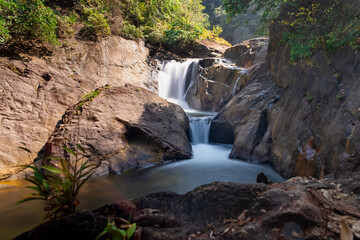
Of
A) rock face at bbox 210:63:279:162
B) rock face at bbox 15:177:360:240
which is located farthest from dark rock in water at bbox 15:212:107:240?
rock face at bbox 210:63:279:162

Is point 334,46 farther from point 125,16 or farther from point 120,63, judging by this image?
point 125,16

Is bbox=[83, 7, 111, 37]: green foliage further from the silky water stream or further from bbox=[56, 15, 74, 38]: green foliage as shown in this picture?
the silky water stream

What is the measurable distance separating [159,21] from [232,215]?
53.2 ft

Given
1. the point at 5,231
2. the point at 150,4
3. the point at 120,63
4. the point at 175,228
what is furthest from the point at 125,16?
the point at 175,228

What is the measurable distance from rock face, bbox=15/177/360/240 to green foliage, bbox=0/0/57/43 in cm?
748

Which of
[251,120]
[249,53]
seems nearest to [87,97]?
[251,120]

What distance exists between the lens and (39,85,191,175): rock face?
514cm

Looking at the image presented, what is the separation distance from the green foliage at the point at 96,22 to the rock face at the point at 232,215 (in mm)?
10610

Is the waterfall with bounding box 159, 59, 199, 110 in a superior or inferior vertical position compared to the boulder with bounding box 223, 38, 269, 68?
inferior

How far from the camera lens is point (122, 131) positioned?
19.3 feet

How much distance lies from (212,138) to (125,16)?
35.8ft

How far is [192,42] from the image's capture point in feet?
49.5

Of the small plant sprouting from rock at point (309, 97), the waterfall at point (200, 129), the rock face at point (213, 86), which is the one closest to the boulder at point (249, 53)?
the rock face at point (213, 86)

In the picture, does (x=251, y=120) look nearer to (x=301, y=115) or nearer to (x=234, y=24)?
(x=301, y=115)
